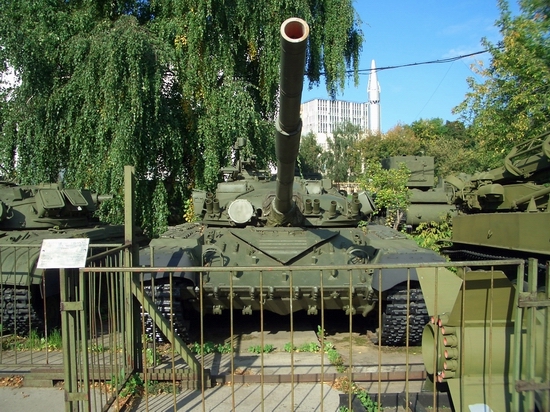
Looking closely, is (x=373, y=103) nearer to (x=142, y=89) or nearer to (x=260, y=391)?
(x=142, y=89)

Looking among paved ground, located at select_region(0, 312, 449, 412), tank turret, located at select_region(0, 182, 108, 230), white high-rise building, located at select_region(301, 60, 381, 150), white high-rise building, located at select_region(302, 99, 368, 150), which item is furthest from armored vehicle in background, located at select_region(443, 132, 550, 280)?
white high-rise building, located at select_region(302, 99, 368, 150)

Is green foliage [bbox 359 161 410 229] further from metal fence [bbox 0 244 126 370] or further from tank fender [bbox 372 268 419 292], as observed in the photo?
metal fence [bbox 0 244 126 370]

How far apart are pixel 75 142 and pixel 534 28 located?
10.1 m

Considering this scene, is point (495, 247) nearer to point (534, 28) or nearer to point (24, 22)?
point (534, 28)

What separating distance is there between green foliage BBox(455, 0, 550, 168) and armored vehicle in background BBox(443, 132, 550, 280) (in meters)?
2.98

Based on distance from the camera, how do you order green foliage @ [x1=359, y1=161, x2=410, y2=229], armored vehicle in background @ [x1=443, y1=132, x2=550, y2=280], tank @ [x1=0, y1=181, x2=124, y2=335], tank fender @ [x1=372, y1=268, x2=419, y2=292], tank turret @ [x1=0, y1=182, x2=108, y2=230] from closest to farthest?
tank fender @ [x1=372, y1=268, x2=419, y2=292] → tank @ [x1=0, y1=181, x2=124, y2=335] → armored vehicle in background @ [x1=443, y1=132, x2=550, y2=280] → tank turret @ [x1=0, y1=182, x2=108, y2=230] → green foliage @ [x1=359, y1=161, x2=410, y2=229]

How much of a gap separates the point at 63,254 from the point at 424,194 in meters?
11.8

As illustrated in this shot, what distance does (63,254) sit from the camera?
12.6ft

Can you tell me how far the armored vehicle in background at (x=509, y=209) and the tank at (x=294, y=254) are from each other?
196 centimetres

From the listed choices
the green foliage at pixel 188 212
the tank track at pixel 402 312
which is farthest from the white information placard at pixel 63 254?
the green foliage at pixel 188 212

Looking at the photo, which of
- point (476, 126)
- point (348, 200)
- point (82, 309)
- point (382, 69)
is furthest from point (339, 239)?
point (382, 69)

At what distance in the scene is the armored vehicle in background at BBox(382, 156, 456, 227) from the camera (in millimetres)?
13626

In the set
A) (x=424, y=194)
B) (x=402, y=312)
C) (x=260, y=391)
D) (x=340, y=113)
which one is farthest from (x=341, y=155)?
(x=260, y=391)

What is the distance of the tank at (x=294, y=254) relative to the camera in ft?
19.5
